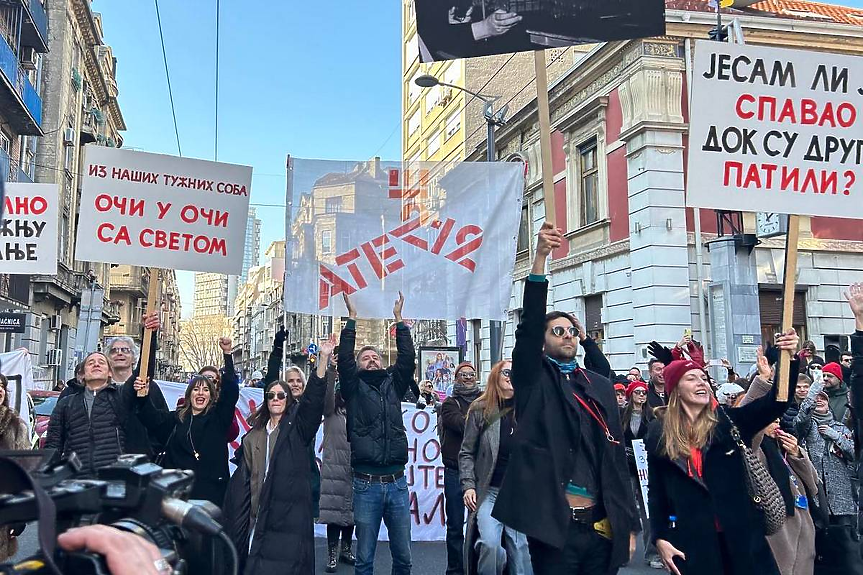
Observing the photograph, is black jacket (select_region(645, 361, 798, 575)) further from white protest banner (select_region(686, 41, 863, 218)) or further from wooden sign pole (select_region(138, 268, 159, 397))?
wooden sign pole (select_region(138, 268, 159, 397))

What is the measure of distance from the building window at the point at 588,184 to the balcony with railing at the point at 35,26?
19.9 metres

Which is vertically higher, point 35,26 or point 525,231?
point 35,26

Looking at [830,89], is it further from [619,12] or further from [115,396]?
[115,396]

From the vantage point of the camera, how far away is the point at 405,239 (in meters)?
7.04

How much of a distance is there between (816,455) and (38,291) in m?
30.5

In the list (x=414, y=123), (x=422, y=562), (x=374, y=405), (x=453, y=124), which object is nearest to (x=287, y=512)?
(x=374, y=405)

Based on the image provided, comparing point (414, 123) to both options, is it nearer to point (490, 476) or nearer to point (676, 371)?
point (490, 476)

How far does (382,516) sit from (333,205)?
278 centimetres

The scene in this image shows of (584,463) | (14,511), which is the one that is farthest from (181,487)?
(584,463)

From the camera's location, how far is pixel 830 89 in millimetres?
5074

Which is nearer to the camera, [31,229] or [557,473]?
[557,473]

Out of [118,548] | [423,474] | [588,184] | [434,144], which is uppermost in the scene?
[434,144]

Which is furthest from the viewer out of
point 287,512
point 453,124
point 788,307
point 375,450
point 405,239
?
point 453,124

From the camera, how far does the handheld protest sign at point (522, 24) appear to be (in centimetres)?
480
